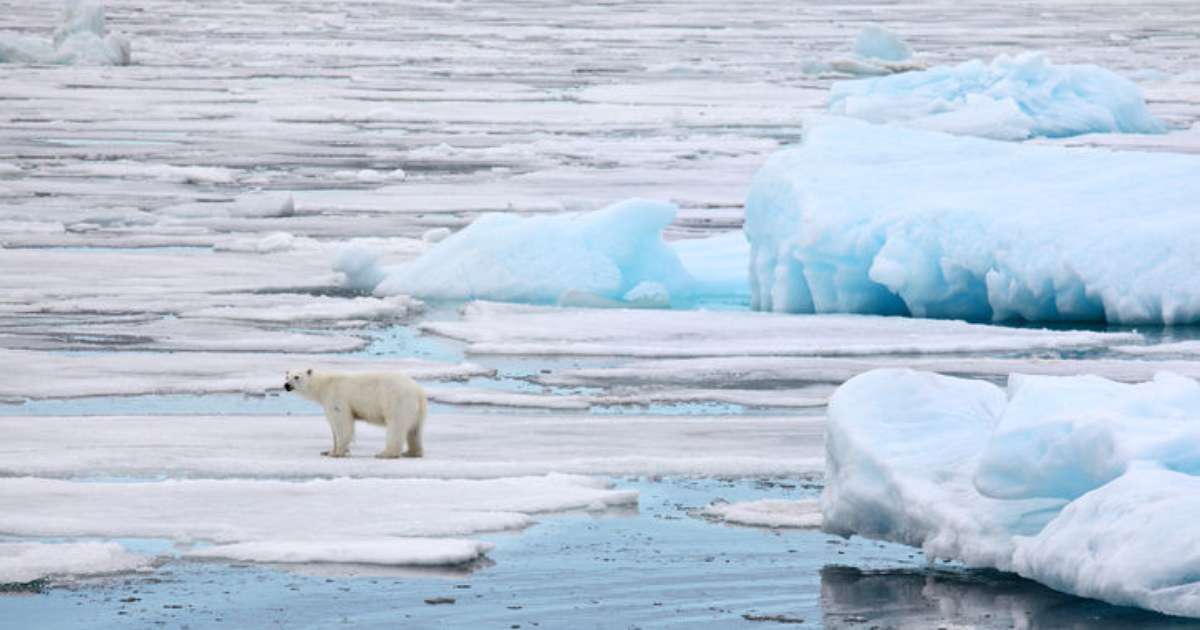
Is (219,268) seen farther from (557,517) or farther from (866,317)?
(557,517)

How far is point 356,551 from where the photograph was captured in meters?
5.03

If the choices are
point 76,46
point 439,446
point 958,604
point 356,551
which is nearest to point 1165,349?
point 439,446

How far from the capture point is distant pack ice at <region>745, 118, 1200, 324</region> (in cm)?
925

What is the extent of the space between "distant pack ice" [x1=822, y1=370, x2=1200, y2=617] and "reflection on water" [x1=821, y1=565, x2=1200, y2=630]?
1.4 inches

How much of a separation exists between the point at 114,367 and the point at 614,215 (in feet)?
10.0

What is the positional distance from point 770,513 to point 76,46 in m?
23.6

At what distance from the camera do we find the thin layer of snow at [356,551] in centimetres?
500

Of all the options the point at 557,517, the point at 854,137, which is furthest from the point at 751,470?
the point at 854,137

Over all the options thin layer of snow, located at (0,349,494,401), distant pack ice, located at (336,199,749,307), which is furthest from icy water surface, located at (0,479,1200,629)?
distant pack ice, located at (336,199,749,307)

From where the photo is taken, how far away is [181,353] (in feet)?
27.6

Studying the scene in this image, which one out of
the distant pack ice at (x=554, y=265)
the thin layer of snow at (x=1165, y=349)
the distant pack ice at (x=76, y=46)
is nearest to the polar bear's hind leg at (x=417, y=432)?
the thin layer of snow at (x=1165, y=349)

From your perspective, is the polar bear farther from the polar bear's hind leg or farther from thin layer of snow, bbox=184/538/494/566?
thin layer of snow, bbox=184/538/494/566

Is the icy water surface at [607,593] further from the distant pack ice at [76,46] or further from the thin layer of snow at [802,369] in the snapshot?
the distant pack ice at [76,46]

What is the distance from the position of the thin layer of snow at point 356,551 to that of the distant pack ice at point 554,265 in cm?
486
